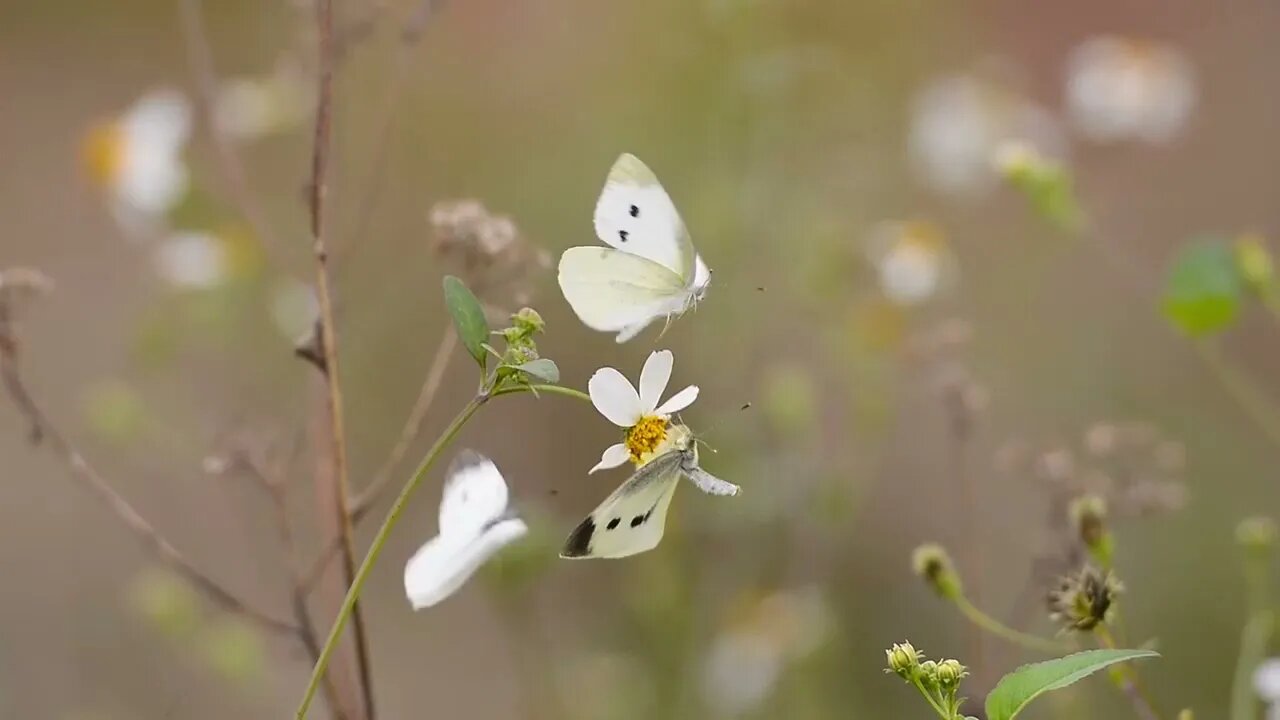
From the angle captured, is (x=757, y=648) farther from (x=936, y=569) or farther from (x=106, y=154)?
(x=106, y=154)

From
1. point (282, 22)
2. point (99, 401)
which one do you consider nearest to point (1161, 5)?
point (282, 22)

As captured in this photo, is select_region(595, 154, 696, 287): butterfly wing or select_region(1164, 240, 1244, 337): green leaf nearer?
select_region(595, 154, 696, 287): butterfly wing

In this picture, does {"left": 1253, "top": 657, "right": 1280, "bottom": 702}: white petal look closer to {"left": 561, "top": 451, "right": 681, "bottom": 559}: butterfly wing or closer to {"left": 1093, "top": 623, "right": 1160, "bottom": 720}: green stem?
{"left": 1093, "top": 623, "right": 1160, "bottom": 720}: green stem

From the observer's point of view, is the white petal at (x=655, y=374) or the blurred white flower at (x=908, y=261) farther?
the blurred white flower at (x=908, y=261)

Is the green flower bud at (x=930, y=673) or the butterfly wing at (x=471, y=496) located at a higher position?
the butterfly wing at (x=471, y=496)

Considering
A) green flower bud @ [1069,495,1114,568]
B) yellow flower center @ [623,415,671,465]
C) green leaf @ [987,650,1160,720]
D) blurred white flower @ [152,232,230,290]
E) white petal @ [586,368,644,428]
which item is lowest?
green leaf @ [987,650,1160,720]

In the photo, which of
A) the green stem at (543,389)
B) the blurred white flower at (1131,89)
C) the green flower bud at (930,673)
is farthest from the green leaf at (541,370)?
the blurred white flower at (1131,89)

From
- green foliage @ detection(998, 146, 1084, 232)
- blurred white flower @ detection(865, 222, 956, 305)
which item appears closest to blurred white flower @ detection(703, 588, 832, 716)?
blurred white flower @ detection(865, 222, 956, 305)

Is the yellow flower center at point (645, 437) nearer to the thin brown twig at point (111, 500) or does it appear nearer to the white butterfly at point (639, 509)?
the white butterfly at point (639, 509)
